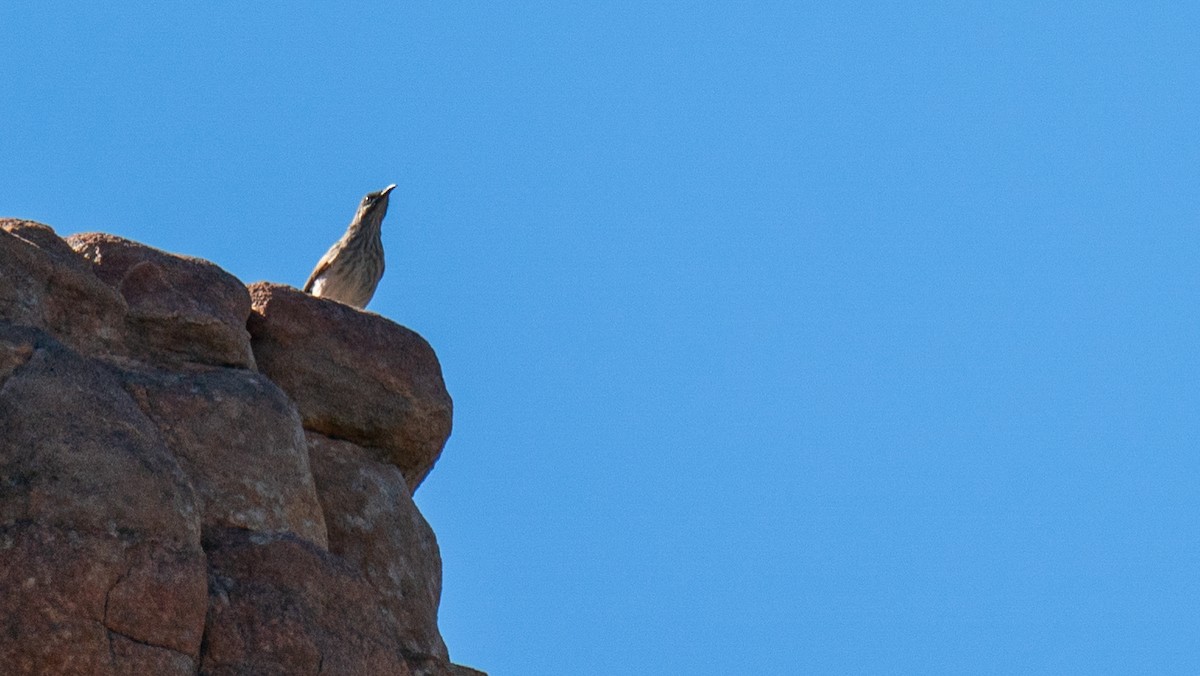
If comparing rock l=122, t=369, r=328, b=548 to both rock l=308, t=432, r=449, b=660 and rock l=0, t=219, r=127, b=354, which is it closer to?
rock l=0, t=219, r=127, b=354

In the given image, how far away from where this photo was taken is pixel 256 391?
9.90 m

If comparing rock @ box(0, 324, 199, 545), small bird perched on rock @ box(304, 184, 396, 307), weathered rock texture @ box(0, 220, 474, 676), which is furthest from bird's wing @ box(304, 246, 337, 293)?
rock @ box(0, 324, 199, 545)

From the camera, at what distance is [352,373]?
36.9 ft

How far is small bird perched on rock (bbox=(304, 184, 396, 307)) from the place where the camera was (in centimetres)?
1580

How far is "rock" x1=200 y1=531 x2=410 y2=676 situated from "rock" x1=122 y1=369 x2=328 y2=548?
0.41m

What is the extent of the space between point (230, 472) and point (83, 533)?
171 cm

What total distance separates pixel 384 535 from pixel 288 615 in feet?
8.07

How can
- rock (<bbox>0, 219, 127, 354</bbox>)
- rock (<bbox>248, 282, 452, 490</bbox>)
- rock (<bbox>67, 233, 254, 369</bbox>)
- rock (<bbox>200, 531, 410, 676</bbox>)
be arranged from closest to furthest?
rock (<bbox>200, 531, 410, 676</bbox>) < rock (<bbox>0, 219, 127, 354</bbox>) < rock (<bbox>67, 233, 254, 369</bbox>) < rock (<bbox>248, 282, 452, 490</bbox>)

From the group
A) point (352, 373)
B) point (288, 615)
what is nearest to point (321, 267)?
point (352, 373)

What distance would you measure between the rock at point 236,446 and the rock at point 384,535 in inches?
22.4

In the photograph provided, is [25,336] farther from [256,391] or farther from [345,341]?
[345,341]

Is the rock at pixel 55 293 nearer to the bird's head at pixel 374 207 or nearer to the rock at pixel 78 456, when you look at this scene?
the rock at pixel 78 456

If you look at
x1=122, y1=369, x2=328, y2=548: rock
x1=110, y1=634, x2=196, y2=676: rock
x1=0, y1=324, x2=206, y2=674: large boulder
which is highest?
x1=122, y1=369, x2=328, y2=548: rock

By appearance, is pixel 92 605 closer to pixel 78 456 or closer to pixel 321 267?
pixel 78 456
